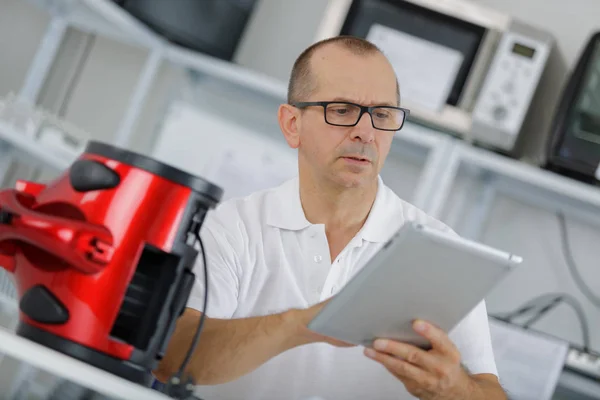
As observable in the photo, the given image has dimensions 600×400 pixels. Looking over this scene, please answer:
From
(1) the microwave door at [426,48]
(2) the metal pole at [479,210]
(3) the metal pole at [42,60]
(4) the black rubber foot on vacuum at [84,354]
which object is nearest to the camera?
(4) the black rubber foot on vacuum at [84,354]

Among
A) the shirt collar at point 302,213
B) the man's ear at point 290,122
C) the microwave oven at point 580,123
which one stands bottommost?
the shirt collar at point 302,213

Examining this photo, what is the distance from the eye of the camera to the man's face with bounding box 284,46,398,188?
123 centimetres

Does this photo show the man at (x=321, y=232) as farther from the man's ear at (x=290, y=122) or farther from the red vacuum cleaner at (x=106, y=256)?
the red vacuum cleaner at (x=106, y=256)

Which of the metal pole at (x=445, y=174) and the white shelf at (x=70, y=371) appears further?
A: the metal pole at (x=445, y=174)

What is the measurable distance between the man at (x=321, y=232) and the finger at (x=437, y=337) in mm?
201

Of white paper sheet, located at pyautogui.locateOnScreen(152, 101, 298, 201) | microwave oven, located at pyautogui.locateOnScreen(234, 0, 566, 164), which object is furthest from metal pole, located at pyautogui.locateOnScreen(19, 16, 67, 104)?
microwave oven, located at pyautogui.locateOnScreen(234, 0, 566, 164)

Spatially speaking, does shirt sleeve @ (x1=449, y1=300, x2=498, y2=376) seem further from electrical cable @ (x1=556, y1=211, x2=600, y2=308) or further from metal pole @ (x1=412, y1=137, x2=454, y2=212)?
electrical cable @ (x1=556, y1=211, x2=600, y2=308)

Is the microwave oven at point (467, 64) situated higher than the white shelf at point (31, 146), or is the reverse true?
the microwave oven at point (467, 64)

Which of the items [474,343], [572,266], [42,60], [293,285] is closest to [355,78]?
[293,285]

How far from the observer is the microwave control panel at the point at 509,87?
1.75m

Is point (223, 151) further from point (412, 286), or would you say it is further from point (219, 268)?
point (412, 286)

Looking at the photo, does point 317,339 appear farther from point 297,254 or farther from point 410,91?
point 410,91

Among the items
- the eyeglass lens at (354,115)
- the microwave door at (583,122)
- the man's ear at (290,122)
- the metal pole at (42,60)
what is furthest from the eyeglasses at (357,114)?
the metal pole at (42,60)

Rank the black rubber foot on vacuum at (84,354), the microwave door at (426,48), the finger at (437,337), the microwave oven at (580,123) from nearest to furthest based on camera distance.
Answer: the black rubber foot on vacuum at (84,354) → the finger at (437,337) → the microwave oven at (580,123) → the microwave door at (426,48)
